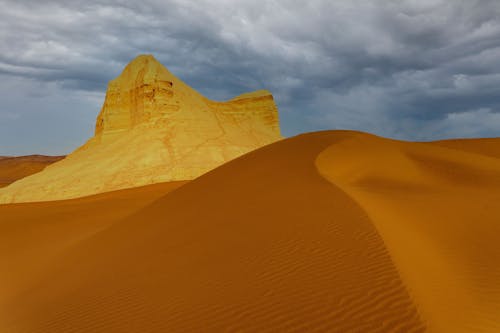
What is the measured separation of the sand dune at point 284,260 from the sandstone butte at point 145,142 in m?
12.6

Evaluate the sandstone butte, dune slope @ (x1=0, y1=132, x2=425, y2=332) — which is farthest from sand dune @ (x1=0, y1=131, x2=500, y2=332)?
the sandstone butte

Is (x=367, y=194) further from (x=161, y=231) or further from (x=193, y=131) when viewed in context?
(x=193, y=131)

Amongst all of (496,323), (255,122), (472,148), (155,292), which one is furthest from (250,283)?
(255,122)

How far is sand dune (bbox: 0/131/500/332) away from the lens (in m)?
3.68

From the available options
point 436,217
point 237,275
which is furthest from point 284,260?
point 436,217

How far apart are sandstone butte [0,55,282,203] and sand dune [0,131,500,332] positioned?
12.6 metres

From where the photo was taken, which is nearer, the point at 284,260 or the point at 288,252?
the point at 284,260

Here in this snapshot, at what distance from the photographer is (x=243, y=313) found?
3791 millimetres

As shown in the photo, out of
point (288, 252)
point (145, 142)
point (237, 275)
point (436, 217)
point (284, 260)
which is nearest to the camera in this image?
point (237, 275)

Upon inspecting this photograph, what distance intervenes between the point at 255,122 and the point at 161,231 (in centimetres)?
2940

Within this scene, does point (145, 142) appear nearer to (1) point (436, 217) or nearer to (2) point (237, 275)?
(1) point (436, 217)

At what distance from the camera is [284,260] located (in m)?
4.77

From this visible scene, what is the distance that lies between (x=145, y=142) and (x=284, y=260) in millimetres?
22646

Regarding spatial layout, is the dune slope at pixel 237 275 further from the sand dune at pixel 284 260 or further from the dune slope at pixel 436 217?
the dune slope at pixel 436 217
